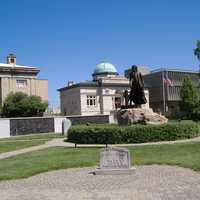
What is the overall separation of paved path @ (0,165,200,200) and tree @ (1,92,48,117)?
159 feet

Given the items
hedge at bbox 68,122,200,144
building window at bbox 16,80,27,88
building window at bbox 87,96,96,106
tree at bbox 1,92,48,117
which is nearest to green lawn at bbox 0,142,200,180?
hedge at bbox 68,122,200,144

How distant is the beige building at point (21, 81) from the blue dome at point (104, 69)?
1967 cm

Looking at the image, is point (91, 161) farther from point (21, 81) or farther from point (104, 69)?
point (104, 69)

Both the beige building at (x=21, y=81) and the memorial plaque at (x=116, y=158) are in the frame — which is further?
the beige building at (x=21, y=81)

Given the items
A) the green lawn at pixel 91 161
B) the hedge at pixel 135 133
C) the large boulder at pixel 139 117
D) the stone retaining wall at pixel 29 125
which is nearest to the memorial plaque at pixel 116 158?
the green lawn at pixel 91 161

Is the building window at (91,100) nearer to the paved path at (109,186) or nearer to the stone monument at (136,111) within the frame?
the stone monument at (136,111)

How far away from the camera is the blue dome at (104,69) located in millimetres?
85312

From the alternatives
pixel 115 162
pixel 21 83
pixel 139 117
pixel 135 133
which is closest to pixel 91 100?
pixel 21 83

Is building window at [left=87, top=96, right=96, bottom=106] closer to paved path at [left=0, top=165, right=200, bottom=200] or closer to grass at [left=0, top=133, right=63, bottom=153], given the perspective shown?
grass at [left=0, top=133, right=63, bottom=153]

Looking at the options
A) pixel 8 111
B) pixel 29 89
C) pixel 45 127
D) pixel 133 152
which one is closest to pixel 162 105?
pixel 29 89

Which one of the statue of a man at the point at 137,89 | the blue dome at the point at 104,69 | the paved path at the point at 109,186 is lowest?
the paved path at the point at 109,186

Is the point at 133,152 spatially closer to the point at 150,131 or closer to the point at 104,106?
the point at 150,131

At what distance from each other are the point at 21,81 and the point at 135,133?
49.5 metres

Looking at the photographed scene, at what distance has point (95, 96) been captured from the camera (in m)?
74.1
